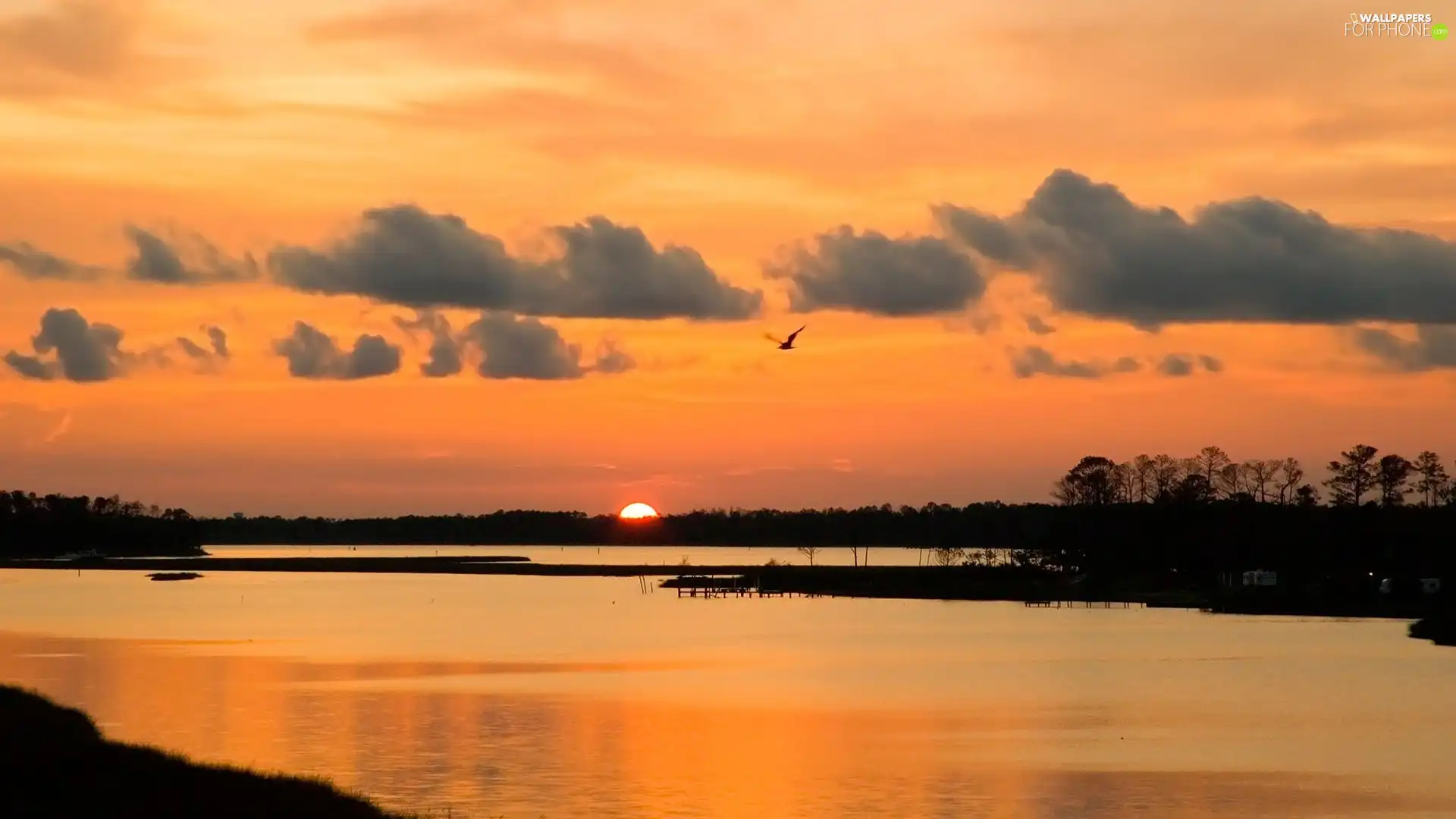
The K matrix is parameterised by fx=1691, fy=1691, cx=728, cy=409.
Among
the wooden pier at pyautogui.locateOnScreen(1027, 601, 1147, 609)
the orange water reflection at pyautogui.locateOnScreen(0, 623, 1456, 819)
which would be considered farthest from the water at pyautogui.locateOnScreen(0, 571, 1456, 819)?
the wooden pier at pyautogui.locateOnScreen(1027, 601, 1147, 609)

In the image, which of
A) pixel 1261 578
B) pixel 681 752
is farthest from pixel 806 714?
pixel 1261 578

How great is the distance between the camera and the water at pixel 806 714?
5181cm

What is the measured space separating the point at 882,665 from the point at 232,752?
54.3 metres

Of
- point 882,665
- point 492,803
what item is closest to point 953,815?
point 492,803

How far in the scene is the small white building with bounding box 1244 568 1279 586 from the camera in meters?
169

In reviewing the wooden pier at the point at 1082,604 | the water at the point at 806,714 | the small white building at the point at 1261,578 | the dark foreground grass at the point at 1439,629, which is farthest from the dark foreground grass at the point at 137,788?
the wooden pier at the point at 1082,604

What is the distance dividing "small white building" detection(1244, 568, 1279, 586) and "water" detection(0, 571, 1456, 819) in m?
23.4

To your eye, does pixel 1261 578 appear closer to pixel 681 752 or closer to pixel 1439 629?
pixel 1439 629

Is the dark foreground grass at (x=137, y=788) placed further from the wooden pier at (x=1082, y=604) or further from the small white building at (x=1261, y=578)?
the wooden pier at (x=1082, y=604)

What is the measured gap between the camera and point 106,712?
72.3 m

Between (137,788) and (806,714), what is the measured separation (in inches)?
1630

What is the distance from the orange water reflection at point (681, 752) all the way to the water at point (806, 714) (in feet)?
0.68

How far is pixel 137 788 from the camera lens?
4138 centimetres

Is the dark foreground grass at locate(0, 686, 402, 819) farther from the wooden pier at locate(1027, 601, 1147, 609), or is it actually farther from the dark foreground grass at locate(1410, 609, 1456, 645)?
the wooden pier at locate(1027, 601, 1147, 609)
